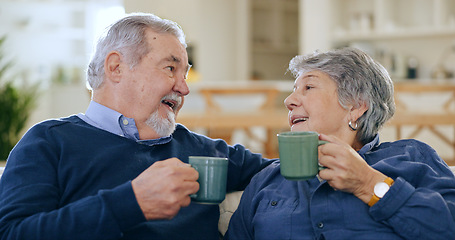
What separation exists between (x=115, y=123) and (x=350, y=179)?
0.71 meters

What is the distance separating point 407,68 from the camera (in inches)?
260

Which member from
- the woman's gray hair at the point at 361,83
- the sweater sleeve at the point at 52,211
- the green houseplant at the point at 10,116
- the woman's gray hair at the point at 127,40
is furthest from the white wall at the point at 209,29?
the sweater sleeve at the point at 52,211

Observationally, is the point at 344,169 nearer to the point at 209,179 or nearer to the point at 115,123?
the point at 209,179

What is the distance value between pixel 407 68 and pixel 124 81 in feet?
18.3

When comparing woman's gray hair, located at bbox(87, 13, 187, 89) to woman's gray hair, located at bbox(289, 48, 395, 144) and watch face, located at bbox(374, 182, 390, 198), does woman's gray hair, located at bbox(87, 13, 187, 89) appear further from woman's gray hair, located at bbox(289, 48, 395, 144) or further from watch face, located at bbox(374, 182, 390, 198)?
watch face, located at bbox(374, 182, 390, 198)

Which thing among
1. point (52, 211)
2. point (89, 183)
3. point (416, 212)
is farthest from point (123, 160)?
point (416, 212)

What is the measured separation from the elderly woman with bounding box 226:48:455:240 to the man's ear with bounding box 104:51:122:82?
0.54m

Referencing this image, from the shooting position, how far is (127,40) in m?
1.64

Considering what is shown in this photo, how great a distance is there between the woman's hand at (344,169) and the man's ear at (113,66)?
0.67 m

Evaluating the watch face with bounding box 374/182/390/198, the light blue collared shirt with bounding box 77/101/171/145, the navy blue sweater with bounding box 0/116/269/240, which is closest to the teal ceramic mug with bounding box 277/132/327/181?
the watch face with bounding box 374/182/390/198

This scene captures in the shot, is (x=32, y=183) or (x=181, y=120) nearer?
(x=32, y=183)

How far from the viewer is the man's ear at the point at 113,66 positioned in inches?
64.6

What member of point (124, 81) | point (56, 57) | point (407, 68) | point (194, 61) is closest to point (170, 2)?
point (194, 61)

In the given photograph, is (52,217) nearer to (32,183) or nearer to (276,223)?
(32,183)
